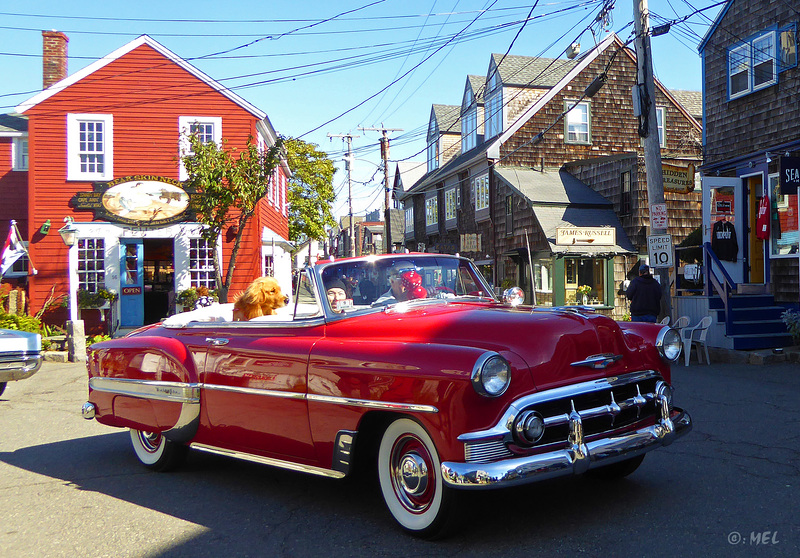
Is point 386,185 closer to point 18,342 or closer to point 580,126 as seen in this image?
point 580,126

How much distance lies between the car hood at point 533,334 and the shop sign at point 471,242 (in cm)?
2456

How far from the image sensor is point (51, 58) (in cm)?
2081

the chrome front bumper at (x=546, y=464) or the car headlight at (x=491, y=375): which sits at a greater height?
the car headlight at (x=491, y=375)

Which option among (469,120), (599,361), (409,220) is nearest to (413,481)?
(599,361)

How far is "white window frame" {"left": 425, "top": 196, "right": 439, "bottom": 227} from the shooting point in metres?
35.0

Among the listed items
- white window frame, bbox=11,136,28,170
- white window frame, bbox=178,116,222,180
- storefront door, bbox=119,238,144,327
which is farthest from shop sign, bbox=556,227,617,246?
white window frame, bbox=11,136,28,170

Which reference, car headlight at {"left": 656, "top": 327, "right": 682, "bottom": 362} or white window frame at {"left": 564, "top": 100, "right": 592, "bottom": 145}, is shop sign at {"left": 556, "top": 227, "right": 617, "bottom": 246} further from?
car headlight at {"left": 656, "top": 327, "right": 682, "bottom": 362}

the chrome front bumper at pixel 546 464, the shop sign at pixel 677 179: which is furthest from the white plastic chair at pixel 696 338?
the chrome front bumper at pixel 546 464

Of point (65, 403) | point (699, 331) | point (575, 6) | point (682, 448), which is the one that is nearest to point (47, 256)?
point (65, 403)

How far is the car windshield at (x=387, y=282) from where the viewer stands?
183 inches

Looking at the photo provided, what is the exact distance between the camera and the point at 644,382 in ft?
13.4

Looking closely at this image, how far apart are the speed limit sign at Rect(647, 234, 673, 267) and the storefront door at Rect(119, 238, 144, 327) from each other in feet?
42.5

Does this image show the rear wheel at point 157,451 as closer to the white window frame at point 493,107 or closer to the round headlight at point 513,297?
the round headlight at point 513,297

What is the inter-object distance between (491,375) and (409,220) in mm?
37534
